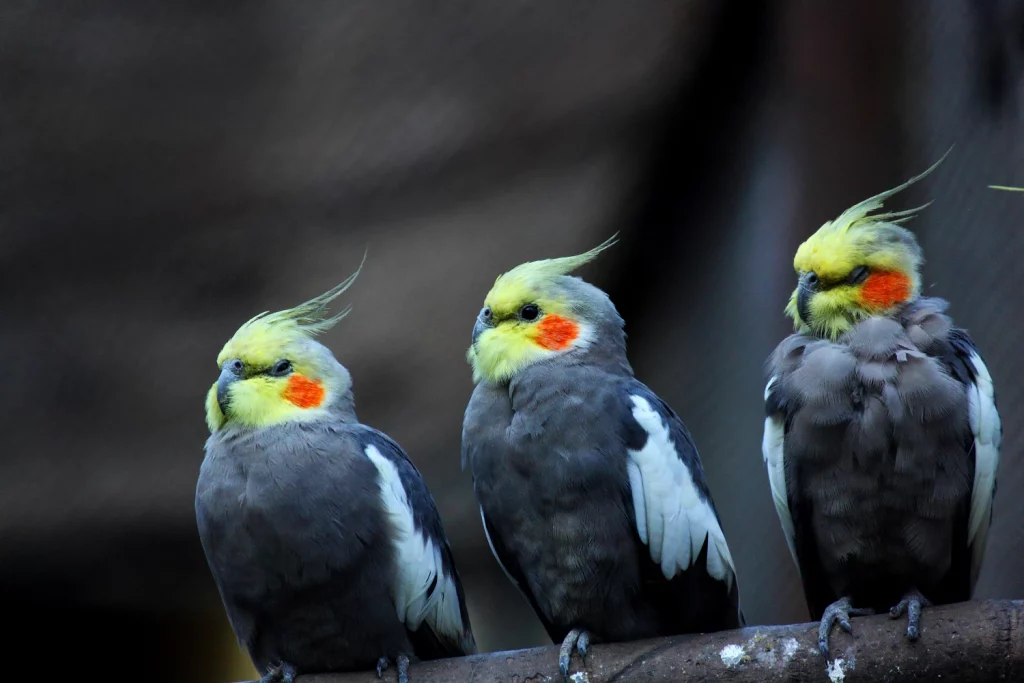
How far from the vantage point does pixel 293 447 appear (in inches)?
113

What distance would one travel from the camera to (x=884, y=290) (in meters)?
2.76

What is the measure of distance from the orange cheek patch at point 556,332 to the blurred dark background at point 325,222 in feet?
5.42

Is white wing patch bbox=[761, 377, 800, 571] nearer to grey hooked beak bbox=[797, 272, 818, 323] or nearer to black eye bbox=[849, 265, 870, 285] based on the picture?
grey hooked beak bbox=[797, 272, 818, 323]

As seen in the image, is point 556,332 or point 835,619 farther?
point 556,332

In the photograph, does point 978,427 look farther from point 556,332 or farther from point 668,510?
point 556,332

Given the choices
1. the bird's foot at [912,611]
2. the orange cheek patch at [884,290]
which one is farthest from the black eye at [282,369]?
the bird's foot at [912,611]

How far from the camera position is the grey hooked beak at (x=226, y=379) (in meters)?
2.99

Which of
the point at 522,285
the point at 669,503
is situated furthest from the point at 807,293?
the point at 522,285

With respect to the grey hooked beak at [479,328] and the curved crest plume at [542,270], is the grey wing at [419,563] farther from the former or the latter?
the curved crest plume at [542,270]

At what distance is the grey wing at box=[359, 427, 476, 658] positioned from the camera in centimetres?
285

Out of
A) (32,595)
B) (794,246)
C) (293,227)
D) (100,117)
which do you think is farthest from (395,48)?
(32,595)

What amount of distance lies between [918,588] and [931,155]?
197 cm

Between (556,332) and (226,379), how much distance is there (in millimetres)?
1022

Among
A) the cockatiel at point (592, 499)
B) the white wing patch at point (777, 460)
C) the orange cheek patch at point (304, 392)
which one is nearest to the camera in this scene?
the cockatiel at point (592, 499)
